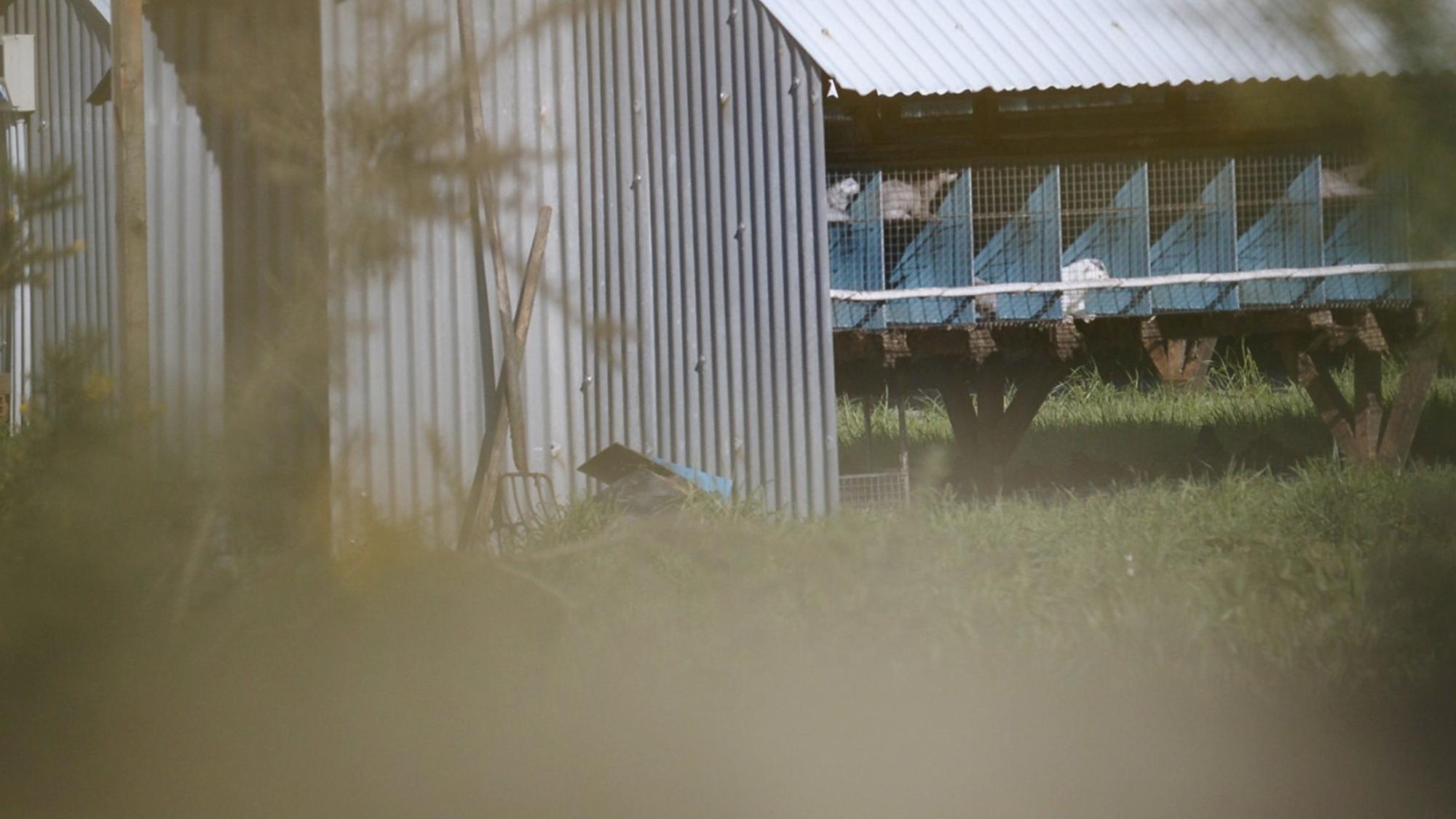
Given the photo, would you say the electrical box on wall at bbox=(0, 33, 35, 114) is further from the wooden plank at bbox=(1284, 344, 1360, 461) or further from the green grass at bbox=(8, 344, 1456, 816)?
the wooden plank at bbox=(1284, 344, 1360, 461)

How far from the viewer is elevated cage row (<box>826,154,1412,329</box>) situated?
34.4 feet

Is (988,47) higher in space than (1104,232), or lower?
higher

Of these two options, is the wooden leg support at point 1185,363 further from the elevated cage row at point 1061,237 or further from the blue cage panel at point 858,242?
the blue cage panel at point 858,242

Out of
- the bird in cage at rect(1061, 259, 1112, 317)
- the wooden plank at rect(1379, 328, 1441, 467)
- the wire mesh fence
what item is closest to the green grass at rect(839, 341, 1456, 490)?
the wooden plank at rect(1379, 328, 1441, 467)

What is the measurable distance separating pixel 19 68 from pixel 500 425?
18.7 feet

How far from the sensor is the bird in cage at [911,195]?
1052 cm

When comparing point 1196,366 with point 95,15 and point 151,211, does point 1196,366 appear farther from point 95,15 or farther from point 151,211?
point 95,15

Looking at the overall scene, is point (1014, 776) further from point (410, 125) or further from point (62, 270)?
point (62, 270)

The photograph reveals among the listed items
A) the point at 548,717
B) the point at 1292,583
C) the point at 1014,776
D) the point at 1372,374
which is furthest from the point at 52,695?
the point at 1372,374

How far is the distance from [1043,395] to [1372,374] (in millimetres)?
2647

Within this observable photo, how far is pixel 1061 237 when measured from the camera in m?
10.6

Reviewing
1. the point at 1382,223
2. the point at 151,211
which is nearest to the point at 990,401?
the point at 151,211

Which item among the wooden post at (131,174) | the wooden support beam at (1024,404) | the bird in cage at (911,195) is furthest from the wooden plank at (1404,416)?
the wooden post at (131,174)

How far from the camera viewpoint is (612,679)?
4465 millimetres
